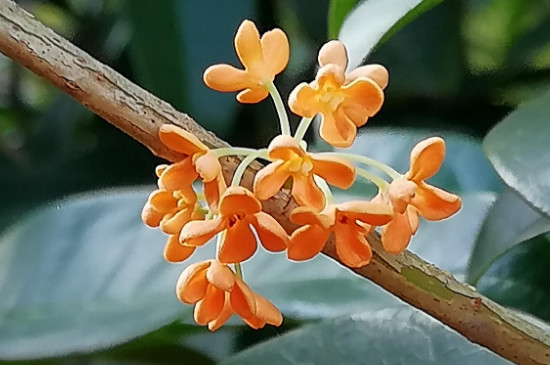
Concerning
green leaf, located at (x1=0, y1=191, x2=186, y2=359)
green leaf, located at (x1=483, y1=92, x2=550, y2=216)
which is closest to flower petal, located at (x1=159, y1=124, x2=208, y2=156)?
green leaf, located at (x1=483, y1=92, x2=550, y2=216)

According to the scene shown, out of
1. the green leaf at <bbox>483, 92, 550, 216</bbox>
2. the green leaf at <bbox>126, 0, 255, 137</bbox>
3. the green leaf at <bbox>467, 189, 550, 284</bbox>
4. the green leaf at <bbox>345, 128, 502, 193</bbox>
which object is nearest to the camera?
the green leaf at <bbox>483, 92, 550, 216</bbox>

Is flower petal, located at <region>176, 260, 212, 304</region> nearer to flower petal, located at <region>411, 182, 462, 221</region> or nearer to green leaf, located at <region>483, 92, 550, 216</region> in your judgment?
flower petal, located at <region>411, 182, 462, 221</region>

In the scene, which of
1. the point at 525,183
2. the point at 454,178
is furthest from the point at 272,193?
the point at 454,178

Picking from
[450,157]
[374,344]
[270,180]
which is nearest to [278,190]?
[270,180]

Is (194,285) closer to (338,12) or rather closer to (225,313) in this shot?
(225,313)

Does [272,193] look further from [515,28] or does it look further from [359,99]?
[515,28]
